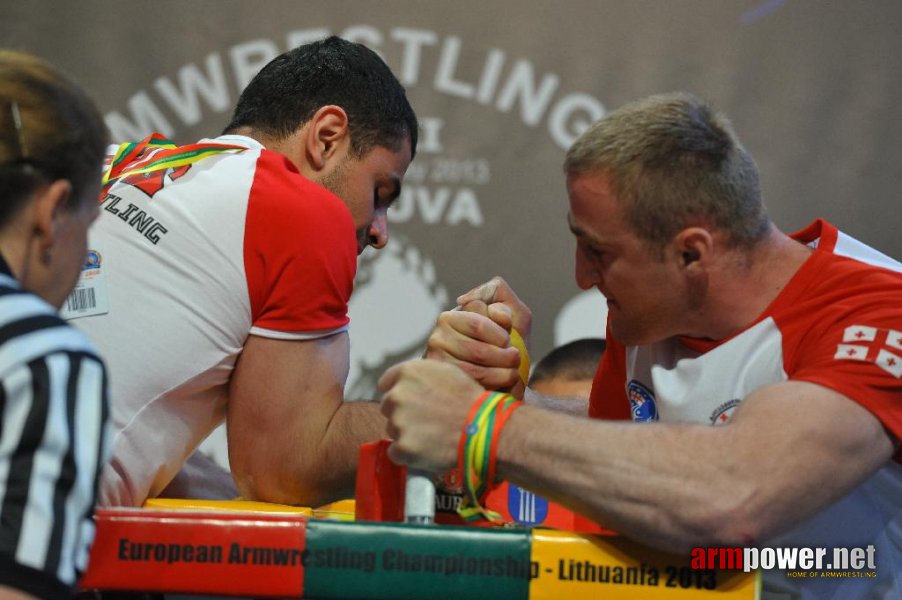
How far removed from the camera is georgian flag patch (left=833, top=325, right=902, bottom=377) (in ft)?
4.39

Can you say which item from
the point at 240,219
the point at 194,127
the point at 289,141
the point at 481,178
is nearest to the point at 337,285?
the point at 240,219

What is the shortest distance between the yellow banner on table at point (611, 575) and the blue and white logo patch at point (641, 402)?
531 mm

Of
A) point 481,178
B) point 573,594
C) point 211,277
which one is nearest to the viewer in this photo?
point 573,594

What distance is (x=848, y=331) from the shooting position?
140 cm

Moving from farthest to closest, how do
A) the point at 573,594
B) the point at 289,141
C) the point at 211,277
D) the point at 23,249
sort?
the point at 289,141
the point at 211,277
the point at 573,594
the point at 23,249

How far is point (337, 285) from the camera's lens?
1.79m

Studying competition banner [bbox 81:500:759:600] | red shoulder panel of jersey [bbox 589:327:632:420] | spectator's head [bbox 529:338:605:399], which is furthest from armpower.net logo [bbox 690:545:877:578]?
spectator's head [bbox 529:338:605:399]

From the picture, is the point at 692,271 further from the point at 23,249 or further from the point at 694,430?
the point at 23,249

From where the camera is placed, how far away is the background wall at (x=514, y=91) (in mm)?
2982

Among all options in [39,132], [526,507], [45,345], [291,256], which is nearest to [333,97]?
[291,256]

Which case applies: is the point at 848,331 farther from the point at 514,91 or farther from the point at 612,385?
the point at 514,91

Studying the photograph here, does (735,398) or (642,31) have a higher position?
(642,31)

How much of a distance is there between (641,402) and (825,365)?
45 centimetres

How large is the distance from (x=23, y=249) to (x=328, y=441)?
2.43 ft
